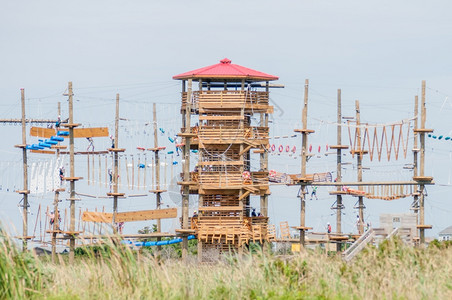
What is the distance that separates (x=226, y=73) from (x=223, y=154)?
3954 millimetres

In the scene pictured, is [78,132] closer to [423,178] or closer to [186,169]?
[186,169]

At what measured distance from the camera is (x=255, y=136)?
157 feet

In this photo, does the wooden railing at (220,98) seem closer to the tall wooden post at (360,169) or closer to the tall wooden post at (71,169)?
the tall wooden post at (71,169)

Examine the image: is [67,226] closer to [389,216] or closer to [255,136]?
[255,136]

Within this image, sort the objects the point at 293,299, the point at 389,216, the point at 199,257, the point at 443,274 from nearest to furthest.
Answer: the point at 293,299
the point at 443,274
the point at 389,216
the point at 199,257

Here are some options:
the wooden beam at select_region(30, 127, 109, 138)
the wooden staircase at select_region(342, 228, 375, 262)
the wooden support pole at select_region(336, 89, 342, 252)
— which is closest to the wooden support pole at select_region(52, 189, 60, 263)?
the wooden beam at select_region(30, 127, 109, 138)

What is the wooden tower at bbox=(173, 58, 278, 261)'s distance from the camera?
151 feet

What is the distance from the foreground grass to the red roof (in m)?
24.1

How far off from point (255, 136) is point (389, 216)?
1682 cm

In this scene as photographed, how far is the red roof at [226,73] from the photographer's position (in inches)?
1817

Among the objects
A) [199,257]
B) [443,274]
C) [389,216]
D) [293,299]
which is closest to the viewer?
[293,299]

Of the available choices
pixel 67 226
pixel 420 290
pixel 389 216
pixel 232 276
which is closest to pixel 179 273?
pixel 232 276

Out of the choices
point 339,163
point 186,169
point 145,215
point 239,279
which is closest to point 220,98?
point 186,169

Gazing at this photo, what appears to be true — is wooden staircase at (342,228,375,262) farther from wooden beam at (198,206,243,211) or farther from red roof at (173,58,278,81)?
red roof at (173,58,278,81)
